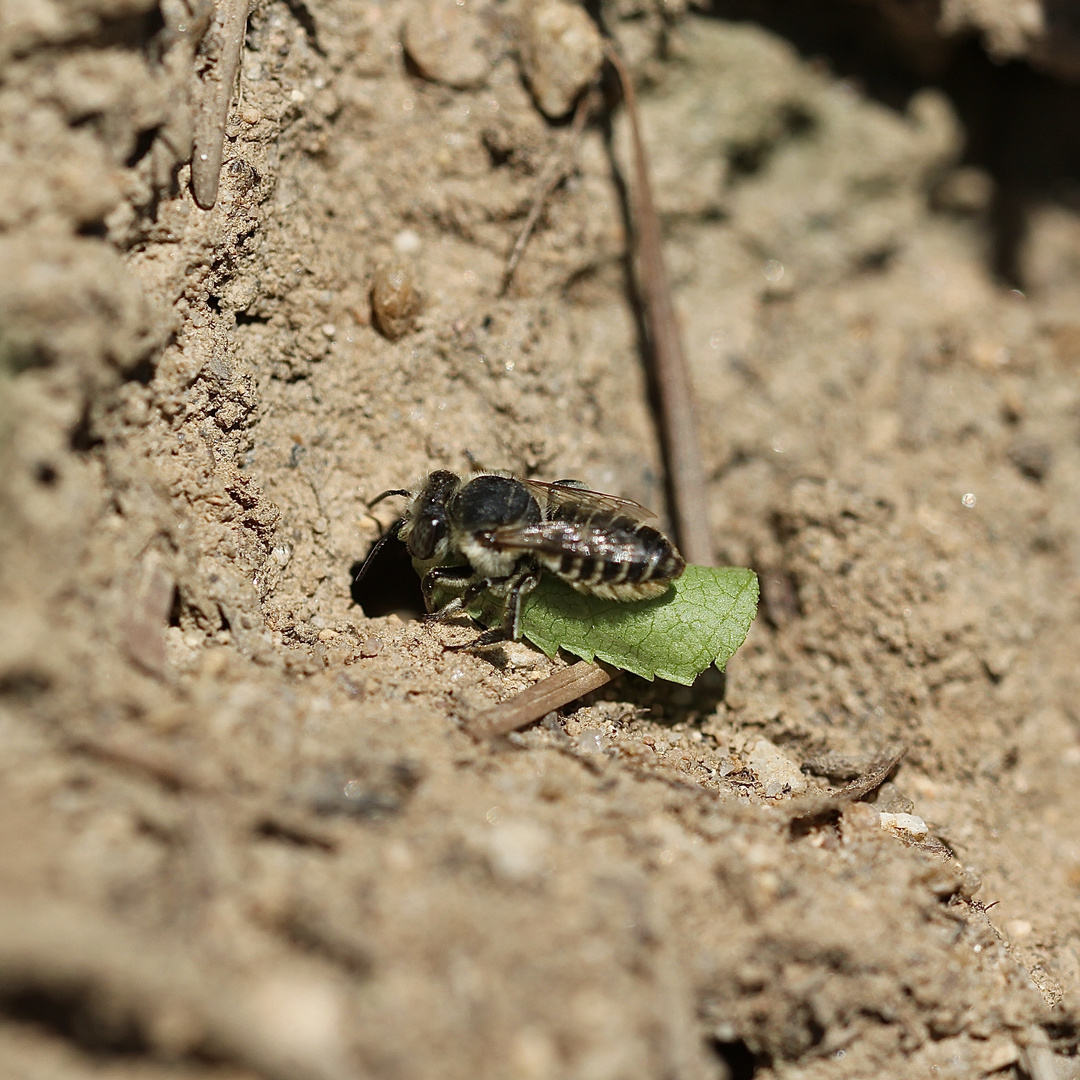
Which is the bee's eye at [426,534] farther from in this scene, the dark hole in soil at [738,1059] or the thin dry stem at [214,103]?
the dark hole in soil at [738,1059]

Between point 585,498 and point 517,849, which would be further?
point 585,498

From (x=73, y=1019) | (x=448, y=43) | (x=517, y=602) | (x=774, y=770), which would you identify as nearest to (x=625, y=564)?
(x=517, y=602)

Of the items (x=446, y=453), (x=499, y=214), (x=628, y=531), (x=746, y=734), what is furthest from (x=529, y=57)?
(x=746, y=734)

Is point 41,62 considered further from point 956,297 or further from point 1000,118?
point 1000,118

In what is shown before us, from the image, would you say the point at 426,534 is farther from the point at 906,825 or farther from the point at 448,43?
the point at 448,43

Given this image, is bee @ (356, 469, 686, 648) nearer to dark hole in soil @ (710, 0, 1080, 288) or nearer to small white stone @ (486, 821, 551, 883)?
small white stone @ (486, 821, 551, 883)

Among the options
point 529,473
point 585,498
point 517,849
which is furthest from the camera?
point 529,473

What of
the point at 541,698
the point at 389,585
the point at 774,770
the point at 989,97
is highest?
the point at 989,97
